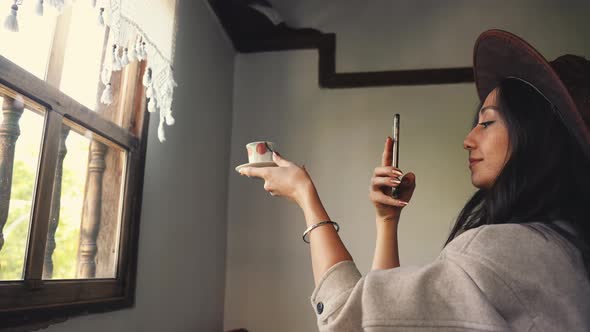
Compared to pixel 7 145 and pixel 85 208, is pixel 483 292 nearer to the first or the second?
pixel 7 145

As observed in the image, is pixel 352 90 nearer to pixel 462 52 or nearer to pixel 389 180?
pixel 462 52

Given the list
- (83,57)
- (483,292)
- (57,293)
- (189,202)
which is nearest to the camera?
(483,292)

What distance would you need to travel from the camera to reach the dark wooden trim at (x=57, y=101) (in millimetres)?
844

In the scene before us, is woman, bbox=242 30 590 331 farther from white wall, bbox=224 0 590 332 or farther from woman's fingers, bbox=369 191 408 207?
white wall, bbox=224 0 590 332

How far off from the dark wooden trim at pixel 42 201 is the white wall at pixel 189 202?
0.13 m

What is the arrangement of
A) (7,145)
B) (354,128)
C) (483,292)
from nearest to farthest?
(483,292) < (7,145) < (354,128)

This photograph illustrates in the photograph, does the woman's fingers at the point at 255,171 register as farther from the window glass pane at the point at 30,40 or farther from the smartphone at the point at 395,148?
the window glass pane at the point at 30,40

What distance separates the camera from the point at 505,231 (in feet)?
2.16

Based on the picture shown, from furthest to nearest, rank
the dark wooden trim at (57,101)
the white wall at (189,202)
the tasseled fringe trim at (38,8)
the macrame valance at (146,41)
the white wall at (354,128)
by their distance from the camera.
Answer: the white wall at (354,128)
the white wall at (189,202)
the macrame valance at (146,41)
the dark wooden trim at (57,101)
the tasseled fringe trim at (38,8)

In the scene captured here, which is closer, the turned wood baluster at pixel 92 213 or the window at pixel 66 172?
the window at pixel 66 172

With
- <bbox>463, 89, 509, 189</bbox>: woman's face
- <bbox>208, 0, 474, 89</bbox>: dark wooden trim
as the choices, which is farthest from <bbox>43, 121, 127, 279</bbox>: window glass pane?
<bbox>208, 0, 474, 89</bbox>: dark wooden trim

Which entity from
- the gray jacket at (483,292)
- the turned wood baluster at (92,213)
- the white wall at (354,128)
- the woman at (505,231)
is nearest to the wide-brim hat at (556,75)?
the woman at (505,231)

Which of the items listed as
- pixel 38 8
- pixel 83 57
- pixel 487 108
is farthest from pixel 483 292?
pixel 83 57

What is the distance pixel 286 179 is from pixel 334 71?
155 cm
